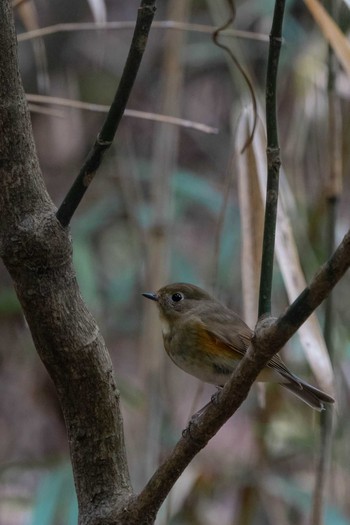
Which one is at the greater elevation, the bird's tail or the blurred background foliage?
the blurred background foliage

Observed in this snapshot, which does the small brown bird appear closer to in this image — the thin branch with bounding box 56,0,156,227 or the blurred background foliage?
the blurred background foliage

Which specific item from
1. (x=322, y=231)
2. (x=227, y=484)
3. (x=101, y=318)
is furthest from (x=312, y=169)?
(x=227, y=484)

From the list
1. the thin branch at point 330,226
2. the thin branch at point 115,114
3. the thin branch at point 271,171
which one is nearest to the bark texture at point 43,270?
the thin branch at point 115,114

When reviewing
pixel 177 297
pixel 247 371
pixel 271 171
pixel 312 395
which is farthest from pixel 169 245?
pixel 247 371

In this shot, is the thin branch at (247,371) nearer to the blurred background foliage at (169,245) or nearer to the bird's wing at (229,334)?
the bird's wing at (229,334)

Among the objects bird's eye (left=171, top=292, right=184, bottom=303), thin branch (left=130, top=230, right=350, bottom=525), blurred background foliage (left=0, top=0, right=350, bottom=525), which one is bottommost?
thin branch (left=130, top=230, right=350, bottom=525)

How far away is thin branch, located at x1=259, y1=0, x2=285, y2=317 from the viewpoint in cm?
105

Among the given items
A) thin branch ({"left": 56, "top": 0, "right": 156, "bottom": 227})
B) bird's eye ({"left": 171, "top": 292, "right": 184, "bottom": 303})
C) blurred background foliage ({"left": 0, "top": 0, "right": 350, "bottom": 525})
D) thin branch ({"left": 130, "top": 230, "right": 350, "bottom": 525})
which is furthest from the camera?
blurred background foliage ({"left": 0, "top": 0, "right": 350, "bottom": 525})

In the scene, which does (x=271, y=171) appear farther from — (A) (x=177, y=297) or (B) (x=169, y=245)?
(B) (x=169, y=245)

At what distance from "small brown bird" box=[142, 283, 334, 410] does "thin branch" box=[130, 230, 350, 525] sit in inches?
25.2

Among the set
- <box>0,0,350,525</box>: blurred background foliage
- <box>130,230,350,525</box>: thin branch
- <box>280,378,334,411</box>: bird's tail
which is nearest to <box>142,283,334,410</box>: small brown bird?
<box>280,378,334,411</box>: bird's tail

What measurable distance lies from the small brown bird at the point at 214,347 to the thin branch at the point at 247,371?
64 centimetres

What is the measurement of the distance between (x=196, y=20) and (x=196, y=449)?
3669 mm

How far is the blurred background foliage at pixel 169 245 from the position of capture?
2613mm
